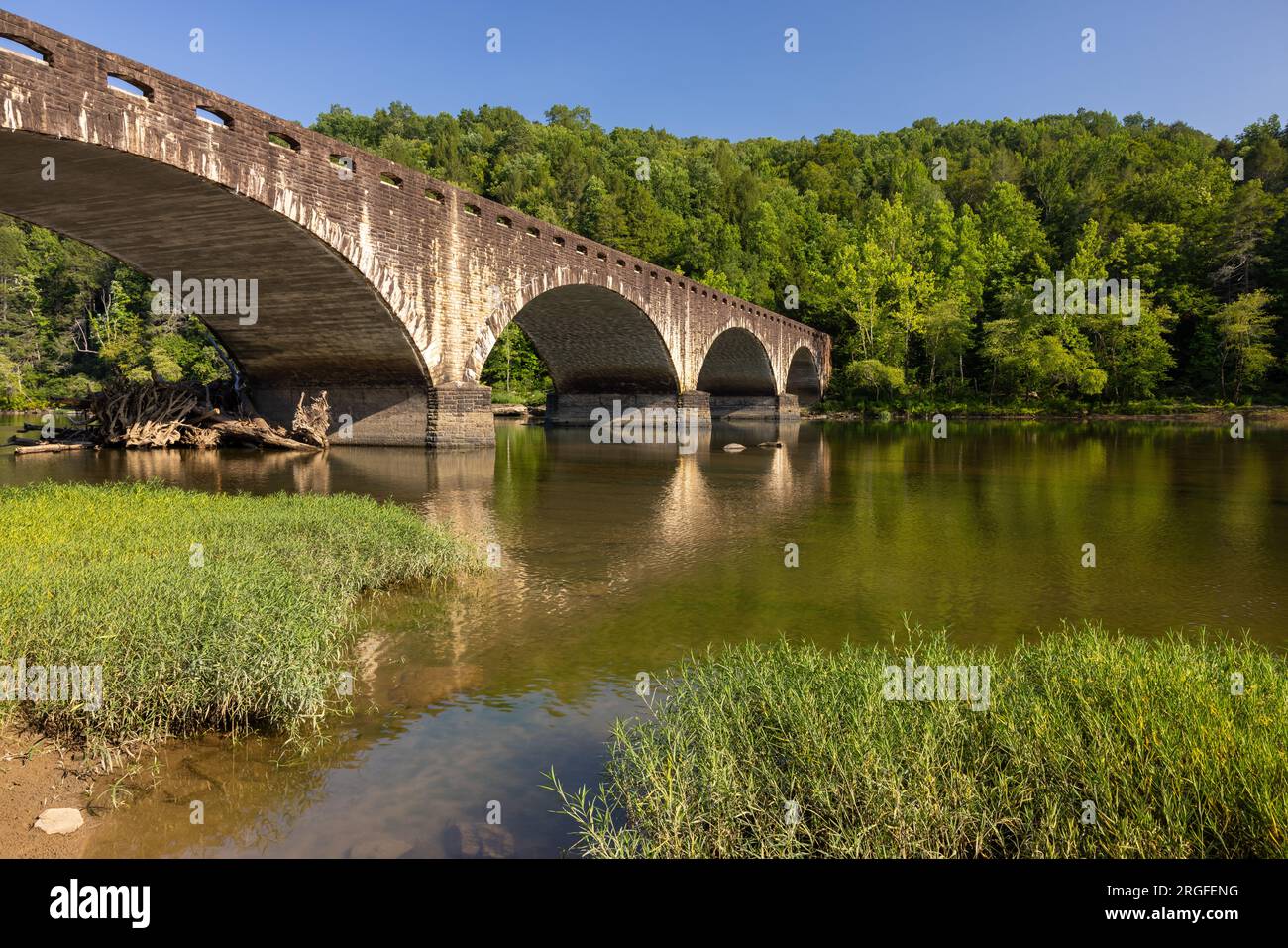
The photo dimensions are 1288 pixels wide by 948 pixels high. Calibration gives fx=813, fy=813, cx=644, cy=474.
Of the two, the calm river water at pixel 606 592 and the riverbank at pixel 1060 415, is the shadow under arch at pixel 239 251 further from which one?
the riverbank at pixel 1060 415

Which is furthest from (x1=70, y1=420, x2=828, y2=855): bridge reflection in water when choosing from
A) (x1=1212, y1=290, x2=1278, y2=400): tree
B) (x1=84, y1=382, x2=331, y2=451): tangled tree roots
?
(x1=1212, y1=290, x2=1278, y2=400): tree

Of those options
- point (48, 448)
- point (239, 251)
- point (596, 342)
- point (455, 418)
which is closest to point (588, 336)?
point (596, 342)

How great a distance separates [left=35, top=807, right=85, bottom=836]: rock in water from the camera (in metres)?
4.71

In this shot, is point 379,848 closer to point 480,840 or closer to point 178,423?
point 480,840

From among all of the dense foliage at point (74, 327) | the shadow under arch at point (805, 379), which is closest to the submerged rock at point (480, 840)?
the dense foliage at point (74, 327)

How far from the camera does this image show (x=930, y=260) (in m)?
80.6

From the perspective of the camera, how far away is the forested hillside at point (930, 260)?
6562 cm

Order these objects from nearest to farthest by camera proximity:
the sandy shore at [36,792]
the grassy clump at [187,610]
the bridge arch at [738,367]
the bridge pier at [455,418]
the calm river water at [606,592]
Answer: the sandy shore at [36,792] < the calm river water at [606,592] < the grassy clump at [187,610] < the bridge pier at [455,418] < the bridge arch at [738,367]

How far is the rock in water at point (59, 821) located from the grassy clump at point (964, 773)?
281cm

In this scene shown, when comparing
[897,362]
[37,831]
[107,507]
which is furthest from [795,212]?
[37,831]

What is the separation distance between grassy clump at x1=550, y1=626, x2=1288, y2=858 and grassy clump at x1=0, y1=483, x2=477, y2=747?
2688mm

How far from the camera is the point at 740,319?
62000mm

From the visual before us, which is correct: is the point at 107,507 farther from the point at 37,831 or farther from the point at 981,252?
the point at 981,252

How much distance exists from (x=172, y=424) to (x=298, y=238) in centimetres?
1158
